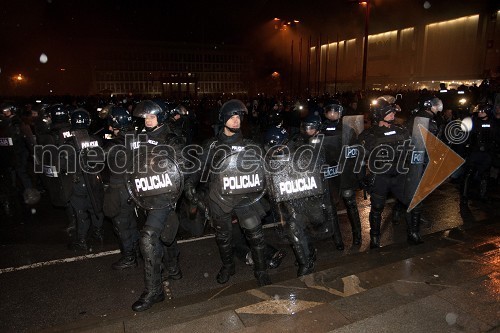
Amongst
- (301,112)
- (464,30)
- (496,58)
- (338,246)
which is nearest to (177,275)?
(338,246)

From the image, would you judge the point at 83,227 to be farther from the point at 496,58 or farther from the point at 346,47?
the point at 346,47

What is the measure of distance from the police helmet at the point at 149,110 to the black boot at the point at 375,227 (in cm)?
320

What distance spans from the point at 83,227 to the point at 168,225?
2302 millimetres

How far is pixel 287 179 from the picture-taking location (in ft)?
13.7

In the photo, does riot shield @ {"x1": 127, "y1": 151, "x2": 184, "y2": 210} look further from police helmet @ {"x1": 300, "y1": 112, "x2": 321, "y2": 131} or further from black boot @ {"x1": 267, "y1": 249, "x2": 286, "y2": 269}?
police helmet @ {"x1": 300, "y1": 112, "x2": 321, "y2": 131}

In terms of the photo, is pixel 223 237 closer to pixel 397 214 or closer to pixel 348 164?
pixel 348 164

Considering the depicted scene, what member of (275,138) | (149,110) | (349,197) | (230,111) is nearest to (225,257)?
(275,138)

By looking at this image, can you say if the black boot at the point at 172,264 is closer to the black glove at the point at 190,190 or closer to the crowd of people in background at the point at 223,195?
the crowd of people in background at the point at 223,195

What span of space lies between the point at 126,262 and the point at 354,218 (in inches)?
128

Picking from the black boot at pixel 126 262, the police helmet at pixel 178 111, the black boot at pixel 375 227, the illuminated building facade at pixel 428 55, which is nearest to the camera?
the black boot at pixel 126 262

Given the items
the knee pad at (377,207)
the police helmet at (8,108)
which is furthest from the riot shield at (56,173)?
the knee pad at (377,207)

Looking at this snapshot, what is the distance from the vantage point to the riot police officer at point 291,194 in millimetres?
4195

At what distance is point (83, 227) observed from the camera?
5.69 meters

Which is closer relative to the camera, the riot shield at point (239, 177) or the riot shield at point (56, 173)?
the riot shield at point (239, 177)
